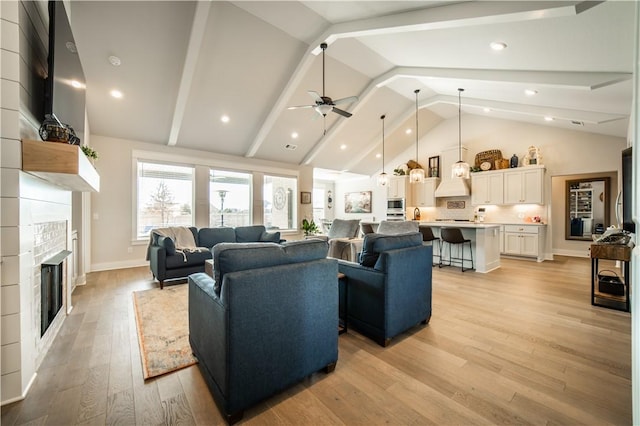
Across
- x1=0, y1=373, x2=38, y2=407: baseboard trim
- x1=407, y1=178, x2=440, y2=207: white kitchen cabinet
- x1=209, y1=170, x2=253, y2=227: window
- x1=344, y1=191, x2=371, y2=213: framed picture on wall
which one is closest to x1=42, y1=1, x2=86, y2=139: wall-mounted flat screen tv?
x1=0, y1=373, x2=38, y2=407: baseboard trim

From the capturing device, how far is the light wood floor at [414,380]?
5.09 feet

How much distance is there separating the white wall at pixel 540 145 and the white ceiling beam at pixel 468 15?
17.6 feet

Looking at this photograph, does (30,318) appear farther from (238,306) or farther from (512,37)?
(512,37)

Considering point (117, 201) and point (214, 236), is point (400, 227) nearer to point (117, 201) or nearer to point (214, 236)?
point (214, 236)

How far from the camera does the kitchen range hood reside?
24.7 feet

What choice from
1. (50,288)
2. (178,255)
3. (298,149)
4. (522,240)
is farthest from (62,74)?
(522,240)

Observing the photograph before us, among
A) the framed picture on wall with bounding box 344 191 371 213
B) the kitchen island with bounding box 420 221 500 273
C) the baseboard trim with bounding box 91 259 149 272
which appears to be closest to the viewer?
the kitchen island with bounding box 420 221 500 273

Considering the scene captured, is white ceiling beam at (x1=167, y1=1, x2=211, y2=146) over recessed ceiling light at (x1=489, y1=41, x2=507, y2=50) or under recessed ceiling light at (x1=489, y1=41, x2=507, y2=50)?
over

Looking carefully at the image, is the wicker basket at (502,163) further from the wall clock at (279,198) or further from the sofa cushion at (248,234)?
the sofa cushion at (248,234)

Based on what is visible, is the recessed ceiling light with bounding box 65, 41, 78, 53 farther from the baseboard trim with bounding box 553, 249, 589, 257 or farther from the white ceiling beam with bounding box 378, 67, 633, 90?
the baseboard trim with bounding box 553, 249, 589, 257

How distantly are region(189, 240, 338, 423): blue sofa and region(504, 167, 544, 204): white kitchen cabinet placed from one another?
677cm

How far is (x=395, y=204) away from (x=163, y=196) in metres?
6.76

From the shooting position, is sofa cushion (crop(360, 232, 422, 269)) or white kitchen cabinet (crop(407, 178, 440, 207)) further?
white kitchen cabinet (crop(407, 178, 440, 207))

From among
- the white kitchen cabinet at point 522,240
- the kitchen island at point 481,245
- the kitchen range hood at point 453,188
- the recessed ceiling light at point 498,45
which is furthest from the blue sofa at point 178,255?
the white kitchen cabinet at point 522,240
